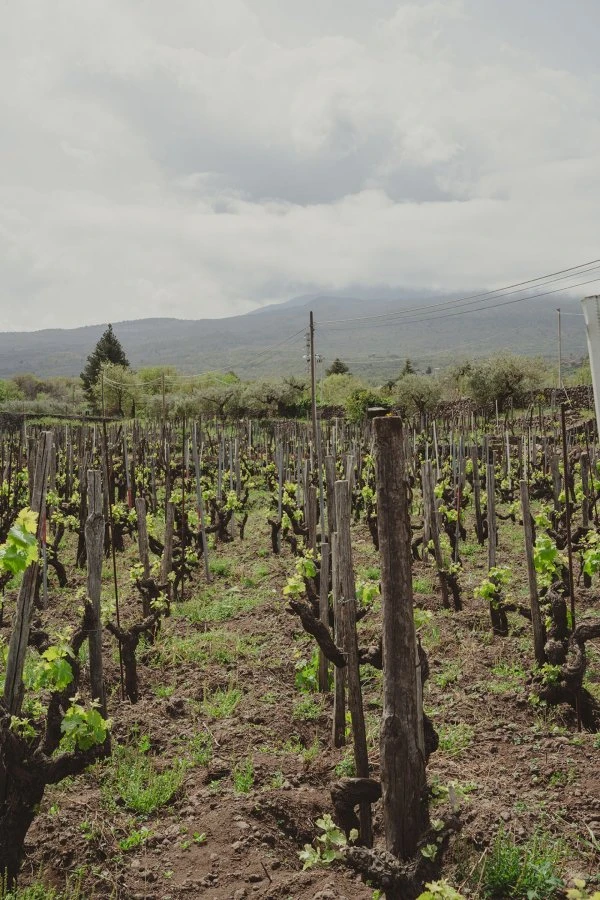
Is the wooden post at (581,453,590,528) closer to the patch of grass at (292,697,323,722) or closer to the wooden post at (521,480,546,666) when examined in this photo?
the wooden post at (521,480,546,666)

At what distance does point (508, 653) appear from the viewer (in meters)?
6.98

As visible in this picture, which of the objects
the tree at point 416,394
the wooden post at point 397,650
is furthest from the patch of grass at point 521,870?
the tree at point 416,394

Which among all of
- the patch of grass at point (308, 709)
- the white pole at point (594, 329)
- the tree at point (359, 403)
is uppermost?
the tree at point (359, 403)

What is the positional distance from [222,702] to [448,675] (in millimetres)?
2306

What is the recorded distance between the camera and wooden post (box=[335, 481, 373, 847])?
3.85 metres

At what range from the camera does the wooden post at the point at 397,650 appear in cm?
292

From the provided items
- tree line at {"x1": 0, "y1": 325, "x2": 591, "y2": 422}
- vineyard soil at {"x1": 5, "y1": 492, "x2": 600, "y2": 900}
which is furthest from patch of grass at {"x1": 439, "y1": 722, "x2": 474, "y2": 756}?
tree line at {"x1": 0, "y1": 325, "x2": 591, "y2": 422}

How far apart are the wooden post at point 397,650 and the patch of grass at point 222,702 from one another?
10.8 ft

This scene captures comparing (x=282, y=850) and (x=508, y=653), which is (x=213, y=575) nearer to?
(x=508, y=653)

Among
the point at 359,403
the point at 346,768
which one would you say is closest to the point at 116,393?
the point at 359,403

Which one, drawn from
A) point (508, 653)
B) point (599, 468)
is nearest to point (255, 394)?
point (599, 468)

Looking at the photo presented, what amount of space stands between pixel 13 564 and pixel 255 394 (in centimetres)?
4665

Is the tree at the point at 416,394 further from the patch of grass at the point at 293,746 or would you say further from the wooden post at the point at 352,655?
the wooden post at the point at 352,655

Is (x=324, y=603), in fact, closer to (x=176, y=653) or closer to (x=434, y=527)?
(x=176, y=653)
